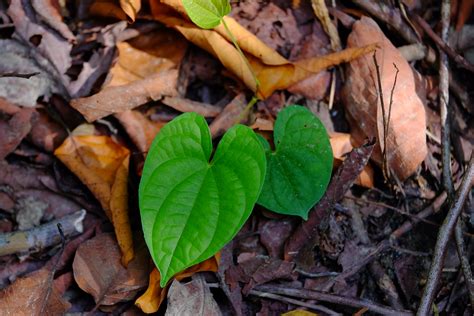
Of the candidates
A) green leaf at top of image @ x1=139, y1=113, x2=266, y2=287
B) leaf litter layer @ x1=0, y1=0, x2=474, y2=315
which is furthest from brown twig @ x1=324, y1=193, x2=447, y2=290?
green leaf at top of image @ x1=139, y1=113, x2=266, y2=287

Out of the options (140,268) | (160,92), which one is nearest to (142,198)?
(140,268)

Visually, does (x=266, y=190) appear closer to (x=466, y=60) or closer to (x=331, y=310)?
(x=331, y=310)

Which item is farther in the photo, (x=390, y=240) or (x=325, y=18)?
(x=325, y=18)

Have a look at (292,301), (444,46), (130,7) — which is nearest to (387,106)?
(444,46)

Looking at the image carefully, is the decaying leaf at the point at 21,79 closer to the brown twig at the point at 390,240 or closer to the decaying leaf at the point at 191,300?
the decaying leaf at the point at 191,300

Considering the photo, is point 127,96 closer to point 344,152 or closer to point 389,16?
point 344,152

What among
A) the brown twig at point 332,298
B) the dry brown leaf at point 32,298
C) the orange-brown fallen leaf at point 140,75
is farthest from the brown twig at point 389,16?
the dry brown leaf at point 32,298
